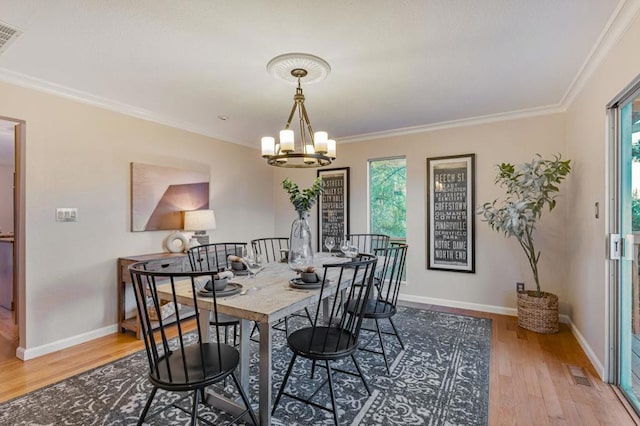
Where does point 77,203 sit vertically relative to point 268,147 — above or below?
below

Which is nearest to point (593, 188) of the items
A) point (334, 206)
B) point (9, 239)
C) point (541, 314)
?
point (541, 314)

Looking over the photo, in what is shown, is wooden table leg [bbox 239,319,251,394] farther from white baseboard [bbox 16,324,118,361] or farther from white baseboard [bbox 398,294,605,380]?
white baseboard [bbox 398,294,605,380]

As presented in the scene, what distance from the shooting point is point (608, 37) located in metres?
2.16

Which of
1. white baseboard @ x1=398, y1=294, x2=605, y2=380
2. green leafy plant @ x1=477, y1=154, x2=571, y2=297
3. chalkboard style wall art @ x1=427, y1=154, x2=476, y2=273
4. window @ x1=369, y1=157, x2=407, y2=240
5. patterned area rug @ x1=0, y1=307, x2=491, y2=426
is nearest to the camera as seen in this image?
patterned area rug @ x1=0, y1=307, x2=491, y2=426

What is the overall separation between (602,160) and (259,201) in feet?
14.3

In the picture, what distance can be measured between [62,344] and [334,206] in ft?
11.9

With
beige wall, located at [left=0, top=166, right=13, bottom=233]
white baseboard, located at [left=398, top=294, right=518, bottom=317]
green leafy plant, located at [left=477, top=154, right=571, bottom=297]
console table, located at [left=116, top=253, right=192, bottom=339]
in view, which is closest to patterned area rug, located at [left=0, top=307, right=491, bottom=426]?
console table, located at [left=116, top=253, right=192, bottom=339]

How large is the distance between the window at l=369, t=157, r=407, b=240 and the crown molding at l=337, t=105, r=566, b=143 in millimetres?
365

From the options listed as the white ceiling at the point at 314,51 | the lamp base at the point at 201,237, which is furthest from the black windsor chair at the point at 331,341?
the lamp base at the point at 201,237

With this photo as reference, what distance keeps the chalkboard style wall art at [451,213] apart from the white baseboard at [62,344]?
3892 millimetres

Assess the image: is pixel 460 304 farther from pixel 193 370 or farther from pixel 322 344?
pixel 193 370

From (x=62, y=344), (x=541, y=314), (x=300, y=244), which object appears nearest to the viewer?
(x=300, y=244)

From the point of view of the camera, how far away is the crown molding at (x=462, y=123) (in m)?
3.68

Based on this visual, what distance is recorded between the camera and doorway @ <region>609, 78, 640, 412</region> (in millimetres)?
2197
